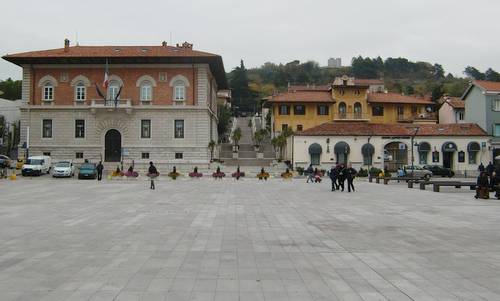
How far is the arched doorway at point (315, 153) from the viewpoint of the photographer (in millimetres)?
49400

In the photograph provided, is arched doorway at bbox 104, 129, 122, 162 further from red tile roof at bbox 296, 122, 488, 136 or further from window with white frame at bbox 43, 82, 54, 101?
Result: red tile roof at bbox 296, 122, 488, 136

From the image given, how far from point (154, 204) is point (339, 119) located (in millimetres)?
49795

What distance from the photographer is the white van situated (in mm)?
39281

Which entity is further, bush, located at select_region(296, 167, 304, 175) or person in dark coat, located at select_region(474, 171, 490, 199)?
bush, located at select_region(296, 167, 304, 175)

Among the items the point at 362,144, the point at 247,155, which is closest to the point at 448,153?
the point at 362,144

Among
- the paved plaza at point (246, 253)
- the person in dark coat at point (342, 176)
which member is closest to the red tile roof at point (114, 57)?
the person in dark coat at point (342, 176)

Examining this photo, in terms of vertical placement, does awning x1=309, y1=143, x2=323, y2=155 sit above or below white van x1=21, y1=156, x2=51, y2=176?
above

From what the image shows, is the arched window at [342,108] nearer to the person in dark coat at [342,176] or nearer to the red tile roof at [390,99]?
the red tile roof at [390,99]

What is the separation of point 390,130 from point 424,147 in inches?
157

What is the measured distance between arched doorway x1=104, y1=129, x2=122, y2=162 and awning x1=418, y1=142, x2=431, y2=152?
3228cm

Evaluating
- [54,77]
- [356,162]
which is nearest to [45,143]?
[54,77]

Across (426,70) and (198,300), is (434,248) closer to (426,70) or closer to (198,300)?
(198,300)

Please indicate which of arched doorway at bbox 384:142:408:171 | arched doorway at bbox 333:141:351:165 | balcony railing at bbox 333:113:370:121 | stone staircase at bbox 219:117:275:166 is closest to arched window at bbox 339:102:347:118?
balcony railing at bbox 333:113:370:121

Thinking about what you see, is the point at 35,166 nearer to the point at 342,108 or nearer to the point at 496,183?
the point at 496,183
